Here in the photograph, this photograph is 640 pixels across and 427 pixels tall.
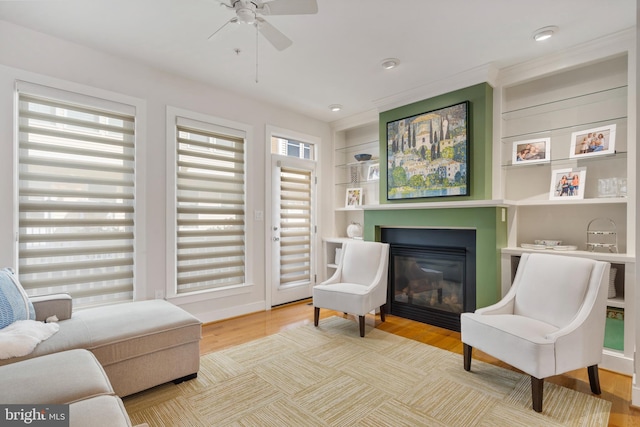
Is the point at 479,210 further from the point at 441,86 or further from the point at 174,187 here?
the point at 174,187

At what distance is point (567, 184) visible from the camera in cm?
279

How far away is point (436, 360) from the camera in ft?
8.47

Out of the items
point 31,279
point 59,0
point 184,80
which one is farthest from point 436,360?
point 59,0

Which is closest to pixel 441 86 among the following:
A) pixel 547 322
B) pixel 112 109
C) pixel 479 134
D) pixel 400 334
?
pixel 479 134

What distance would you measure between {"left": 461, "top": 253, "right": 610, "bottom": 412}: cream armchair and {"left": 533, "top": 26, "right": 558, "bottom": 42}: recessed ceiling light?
1749 mm

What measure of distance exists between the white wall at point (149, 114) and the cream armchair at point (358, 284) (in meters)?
1.03

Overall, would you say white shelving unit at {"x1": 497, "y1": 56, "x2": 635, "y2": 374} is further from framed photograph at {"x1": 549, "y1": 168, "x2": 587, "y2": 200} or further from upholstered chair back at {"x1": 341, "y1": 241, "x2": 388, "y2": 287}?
upholstered chair back at {"x1": 341, "y1": 241, "x2": 388, "y2": 287}

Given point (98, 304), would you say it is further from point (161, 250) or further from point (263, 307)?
point (263, 307)

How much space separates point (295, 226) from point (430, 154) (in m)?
2.04

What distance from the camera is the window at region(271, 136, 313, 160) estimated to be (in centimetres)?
426

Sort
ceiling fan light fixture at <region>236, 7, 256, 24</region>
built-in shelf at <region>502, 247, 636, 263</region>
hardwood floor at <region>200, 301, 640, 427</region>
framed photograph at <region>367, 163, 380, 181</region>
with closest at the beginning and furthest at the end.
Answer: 1. ceiling fan light fixture at <region>236, 7, 256, 24</region>
2. hardwood floor at <region>200, 301, 640, 427</region>
3. built-in shelf at <region>502, 247, 636, 263</region>
4. framed photograph at <region>367, 163, 380, 181</region>

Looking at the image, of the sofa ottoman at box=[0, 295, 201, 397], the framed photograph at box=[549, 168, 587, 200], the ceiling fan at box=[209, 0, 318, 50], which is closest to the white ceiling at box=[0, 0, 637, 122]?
the ceiling fan at box=[209, 0, 318, 50]

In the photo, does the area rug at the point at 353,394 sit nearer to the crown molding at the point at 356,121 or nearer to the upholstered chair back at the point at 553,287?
the upholstered chair back at the point at 553,287

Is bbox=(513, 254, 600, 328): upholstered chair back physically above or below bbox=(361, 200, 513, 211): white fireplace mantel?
below
